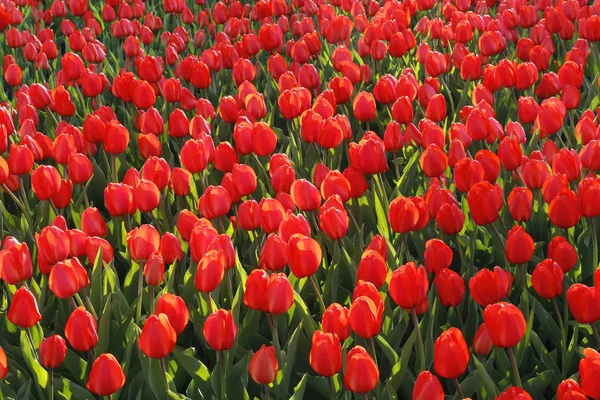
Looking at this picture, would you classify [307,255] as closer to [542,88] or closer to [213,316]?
[213,316]

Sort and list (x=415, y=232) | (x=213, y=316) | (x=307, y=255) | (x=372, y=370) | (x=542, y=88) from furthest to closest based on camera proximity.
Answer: (x=542, y=88) < (x=415, y=232) < (x=307, y=255) < (x=213, y=316) < (x=372, y=370)

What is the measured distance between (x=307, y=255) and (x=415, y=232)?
669 mm

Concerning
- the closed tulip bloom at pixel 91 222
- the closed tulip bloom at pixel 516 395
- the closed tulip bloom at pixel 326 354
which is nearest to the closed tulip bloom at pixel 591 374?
the closed tulip bloom at pixel 516 395

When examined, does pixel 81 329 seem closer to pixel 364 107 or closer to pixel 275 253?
pixel 275 253

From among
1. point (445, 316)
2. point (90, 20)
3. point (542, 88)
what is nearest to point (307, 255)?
point (445, 316)

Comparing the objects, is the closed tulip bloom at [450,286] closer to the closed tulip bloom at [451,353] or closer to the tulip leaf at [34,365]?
the closed tulip bloom at [451,353]

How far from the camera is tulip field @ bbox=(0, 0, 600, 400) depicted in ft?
6.44

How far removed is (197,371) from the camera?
212 cm

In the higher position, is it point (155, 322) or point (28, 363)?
point (155, 322)

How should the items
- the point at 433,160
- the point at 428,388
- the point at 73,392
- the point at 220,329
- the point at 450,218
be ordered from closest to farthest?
the point at 428,388
the point at 220,329
the point at 73,392
the point at 450,218
the point at 433,160

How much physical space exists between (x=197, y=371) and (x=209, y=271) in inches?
10.2

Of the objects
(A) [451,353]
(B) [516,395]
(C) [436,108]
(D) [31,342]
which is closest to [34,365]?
(D) [31,342]

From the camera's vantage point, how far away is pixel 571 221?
2.29m

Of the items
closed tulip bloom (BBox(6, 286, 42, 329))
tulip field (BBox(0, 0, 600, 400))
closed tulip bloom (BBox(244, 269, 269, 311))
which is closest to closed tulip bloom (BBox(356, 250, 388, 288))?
tulip field (BBox(0, 0, 600, 400))
